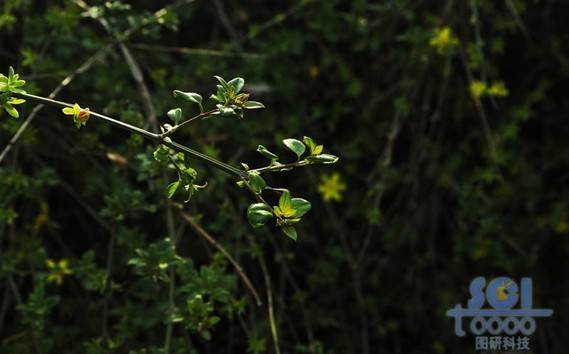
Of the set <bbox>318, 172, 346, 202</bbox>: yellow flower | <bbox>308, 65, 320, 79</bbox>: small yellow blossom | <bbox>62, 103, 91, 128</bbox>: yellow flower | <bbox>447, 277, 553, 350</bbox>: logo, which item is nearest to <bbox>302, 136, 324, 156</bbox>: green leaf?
<bbox>62, 103, 91, 128</bbox>: yellow flower

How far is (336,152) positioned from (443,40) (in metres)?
0.51

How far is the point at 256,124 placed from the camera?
226 cm

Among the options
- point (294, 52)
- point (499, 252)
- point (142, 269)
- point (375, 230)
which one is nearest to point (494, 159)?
point (499, 252)

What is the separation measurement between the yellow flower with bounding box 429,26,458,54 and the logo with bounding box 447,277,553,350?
74cm

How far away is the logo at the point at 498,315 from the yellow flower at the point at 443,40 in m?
0.74

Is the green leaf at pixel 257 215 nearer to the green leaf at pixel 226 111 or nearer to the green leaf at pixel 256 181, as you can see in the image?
the green leaf at pixel 256 181

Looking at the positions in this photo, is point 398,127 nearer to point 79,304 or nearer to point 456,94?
point 456,94

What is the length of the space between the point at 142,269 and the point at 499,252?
123 cm

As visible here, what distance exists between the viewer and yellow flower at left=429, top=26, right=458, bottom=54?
7.15ft

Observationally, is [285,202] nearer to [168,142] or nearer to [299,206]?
[299,206]

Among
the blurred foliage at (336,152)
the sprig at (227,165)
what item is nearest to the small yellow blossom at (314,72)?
the blurred foliage at (336,152)

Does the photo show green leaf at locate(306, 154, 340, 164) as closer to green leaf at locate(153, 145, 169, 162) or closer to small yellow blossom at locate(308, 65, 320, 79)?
green leaf at locate(153, 145, 169, 162)

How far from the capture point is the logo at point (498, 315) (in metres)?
2.08

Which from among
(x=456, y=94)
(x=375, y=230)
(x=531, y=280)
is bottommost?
(x=531, y=280)
